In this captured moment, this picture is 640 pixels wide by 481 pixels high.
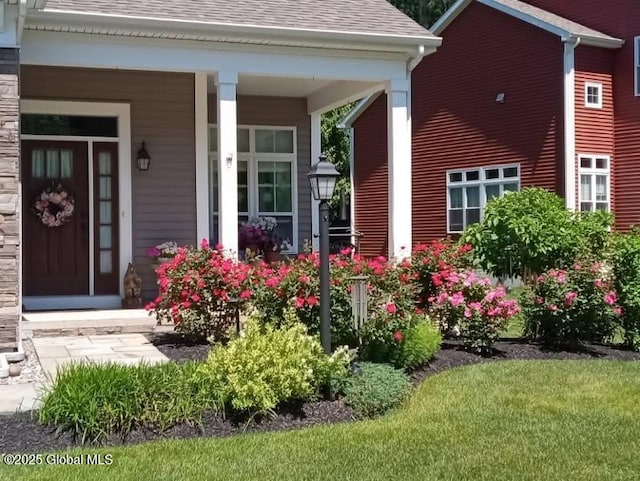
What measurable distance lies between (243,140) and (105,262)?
276 centimetres

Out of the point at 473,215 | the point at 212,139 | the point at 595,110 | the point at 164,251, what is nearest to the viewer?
the point at 164,251

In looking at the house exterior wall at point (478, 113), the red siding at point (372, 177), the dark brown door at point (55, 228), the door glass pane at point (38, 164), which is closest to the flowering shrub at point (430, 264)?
the dark brown door at point (55, 228)

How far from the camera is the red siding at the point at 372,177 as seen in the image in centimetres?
2056

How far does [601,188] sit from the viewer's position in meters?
16.7

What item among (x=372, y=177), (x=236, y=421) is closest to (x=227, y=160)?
(x=236, y=421)

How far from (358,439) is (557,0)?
15.6 metres

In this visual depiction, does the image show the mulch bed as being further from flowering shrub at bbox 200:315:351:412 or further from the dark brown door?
the dark brown door

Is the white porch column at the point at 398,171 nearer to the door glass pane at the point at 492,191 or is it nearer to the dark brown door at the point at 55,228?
the dark brown door at the point at 55,228

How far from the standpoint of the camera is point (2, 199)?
736cm

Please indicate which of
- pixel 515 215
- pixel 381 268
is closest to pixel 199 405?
pixel 381 268

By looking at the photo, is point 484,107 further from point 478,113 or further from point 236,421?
point 236,421

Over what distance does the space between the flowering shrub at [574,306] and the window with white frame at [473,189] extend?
9.17m

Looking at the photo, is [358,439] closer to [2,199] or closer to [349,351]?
[349,351]

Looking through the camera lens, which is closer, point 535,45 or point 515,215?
point 515,215
